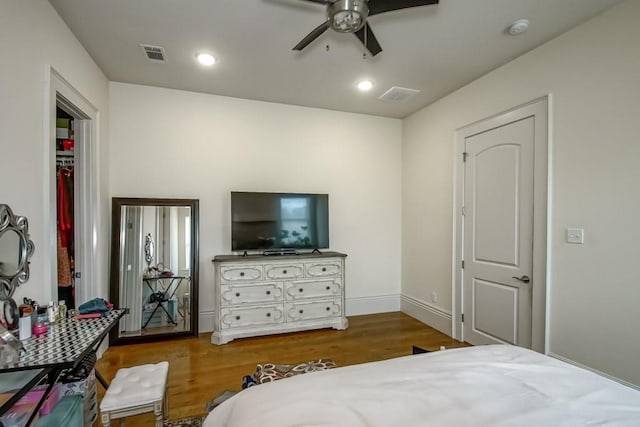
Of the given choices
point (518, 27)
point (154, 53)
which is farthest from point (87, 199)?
point (518, 27)

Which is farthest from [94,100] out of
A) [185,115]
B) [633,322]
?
[633,322]

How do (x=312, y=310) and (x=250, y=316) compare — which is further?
(x=312, y=310)

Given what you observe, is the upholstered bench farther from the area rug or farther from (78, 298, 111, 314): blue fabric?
(78, 298, 111, 314): blue fabric

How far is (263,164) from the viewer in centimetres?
400

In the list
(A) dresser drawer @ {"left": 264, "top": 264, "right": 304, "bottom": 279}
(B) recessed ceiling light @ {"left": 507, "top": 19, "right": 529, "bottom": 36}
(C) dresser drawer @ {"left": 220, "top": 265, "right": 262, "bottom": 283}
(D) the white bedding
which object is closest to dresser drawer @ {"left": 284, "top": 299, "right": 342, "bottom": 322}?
(A) dresser drawer @ {"left": 264, "top": 264, "right": 304, "bottom": 279}

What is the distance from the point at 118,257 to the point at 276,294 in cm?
178

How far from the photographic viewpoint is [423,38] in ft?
8.48

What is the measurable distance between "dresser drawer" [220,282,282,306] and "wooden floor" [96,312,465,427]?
0.45m

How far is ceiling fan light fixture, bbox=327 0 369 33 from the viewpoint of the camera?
5.52 ft

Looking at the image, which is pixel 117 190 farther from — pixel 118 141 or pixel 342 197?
pixel 342 197

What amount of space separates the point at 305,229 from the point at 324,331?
129 centimetres

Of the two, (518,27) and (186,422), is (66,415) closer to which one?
(186,422)

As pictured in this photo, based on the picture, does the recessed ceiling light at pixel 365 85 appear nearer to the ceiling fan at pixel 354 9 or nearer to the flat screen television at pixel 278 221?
the flat screen television at pixel 278 221

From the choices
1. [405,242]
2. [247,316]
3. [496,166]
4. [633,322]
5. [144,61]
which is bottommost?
[247,316]
